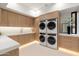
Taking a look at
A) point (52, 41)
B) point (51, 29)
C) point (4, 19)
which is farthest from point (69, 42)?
point (4, 19)

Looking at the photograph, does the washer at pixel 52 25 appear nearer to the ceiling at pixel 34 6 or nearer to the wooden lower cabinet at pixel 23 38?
the ceiling at pixel 34 6

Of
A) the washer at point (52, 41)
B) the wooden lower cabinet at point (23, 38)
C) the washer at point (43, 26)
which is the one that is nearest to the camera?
the wooden lower cabinet at point (23, 38)

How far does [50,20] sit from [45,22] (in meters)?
0.24

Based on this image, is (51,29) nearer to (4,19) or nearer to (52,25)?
(52,25)

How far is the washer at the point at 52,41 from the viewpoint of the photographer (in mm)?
2992

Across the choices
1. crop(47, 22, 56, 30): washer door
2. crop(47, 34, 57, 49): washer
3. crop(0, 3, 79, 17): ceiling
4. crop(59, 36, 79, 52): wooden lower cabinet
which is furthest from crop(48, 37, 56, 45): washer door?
crop(0, 3, 79, 17): ceiling

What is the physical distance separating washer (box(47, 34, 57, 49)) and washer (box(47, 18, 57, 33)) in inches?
6.1

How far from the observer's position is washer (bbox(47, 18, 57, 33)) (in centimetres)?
303

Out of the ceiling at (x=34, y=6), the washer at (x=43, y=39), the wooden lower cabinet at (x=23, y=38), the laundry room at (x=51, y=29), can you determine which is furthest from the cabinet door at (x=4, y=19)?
the washer at (x=43, y=39)

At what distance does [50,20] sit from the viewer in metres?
3.21

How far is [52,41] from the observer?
10.1ft

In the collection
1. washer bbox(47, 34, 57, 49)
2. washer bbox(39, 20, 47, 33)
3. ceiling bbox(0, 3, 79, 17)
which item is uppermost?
ceiling bbox(0, 3, 79, 17)

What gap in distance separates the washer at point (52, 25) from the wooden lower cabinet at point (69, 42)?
0.33 metres

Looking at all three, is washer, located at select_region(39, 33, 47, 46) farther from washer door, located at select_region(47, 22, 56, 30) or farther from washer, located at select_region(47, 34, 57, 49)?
washer door, located at select_region(47, 22, 56, 30)
